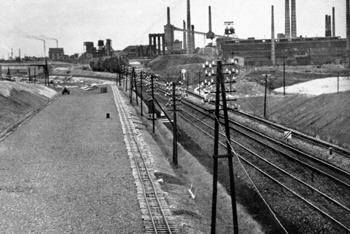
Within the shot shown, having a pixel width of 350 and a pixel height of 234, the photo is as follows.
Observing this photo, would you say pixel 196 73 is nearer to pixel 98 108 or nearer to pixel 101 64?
pixel 98 108

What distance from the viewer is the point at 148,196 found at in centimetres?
1559

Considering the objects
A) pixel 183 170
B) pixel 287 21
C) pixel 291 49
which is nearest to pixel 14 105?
pixel 183 170

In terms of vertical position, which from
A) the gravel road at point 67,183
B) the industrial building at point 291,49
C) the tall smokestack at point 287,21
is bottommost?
the gravel road at point 67,183

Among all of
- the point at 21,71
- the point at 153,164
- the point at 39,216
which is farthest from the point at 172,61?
the point at 39,216

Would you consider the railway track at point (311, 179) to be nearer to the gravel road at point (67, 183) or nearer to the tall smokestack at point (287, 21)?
the gravel road at point (67, 183)

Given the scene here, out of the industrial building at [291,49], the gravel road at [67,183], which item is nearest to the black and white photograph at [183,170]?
the gravel road at [67,183]

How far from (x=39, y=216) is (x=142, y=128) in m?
19.1

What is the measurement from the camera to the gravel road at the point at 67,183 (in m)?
13.1

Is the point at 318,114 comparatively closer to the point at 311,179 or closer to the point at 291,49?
the point at 311,179

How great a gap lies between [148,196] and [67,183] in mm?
3299

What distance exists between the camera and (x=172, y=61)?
110 meters

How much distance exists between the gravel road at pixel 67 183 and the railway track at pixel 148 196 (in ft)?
0.82

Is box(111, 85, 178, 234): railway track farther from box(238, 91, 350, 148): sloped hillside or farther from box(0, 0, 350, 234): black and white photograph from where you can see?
box(238, 91, 350, 148): sloped hillside

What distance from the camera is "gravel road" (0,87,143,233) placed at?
1309 cm
